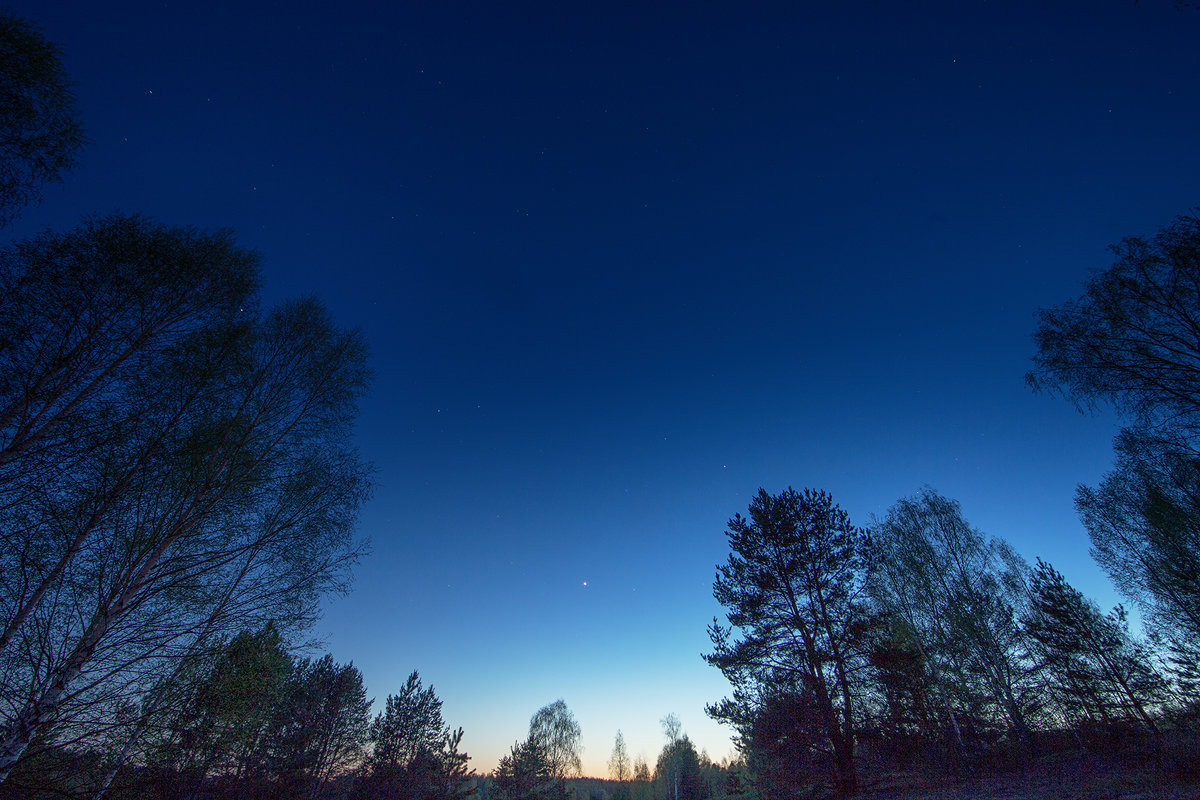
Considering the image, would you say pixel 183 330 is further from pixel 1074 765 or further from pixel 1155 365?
pixel 1074 765

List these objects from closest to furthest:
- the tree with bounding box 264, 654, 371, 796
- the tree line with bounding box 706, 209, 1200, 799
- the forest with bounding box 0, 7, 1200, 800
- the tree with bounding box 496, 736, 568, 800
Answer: the forest with bounding box 0, 7, 1200, 800 → the tree line with bounding box 706, 209, 1200, 799 → the tree with bounding box 264, 654, 371, 796 → the tree with bounding box 496, 736, 568, 800

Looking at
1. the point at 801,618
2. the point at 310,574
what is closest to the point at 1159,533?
the point at 801,618

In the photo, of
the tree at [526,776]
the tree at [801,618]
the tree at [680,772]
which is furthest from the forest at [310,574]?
the tree at [680,772]

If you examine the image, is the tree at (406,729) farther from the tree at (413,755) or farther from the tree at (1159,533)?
the tree at (1159,533)

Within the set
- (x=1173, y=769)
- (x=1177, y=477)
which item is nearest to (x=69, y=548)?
(x=1173, y=769)

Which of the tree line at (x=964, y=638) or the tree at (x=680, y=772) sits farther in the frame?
the tree at (x=680, y=772)

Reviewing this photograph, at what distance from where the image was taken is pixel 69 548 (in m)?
5.08

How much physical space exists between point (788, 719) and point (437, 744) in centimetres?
2463

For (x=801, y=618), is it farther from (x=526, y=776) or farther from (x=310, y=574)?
(x=526, y=776)

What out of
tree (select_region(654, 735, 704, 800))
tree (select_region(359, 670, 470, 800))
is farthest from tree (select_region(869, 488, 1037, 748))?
tree (select_region(654, 735, 704, 800))

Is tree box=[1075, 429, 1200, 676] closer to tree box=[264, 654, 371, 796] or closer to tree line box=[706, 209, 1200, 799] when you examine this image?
tree line box=[706, 209, 1200, 799]

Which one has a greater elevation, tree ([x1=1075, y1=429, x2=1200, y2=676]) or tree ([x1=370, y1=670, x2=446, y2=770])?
tree ([x1=1075, y1=429, x2=1200, y2=676])

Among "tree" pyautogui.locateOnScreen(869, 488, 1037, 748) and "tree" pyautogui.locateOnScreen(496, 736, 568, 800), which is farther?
"tree" pyautogui.locateOnScreen(496, 736, 568, 800)

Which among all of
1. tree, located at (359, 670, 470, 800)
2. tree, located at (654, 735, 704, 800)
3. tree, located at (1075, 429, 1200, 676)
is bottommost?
tree, located at (654, 735, 704, 800)
